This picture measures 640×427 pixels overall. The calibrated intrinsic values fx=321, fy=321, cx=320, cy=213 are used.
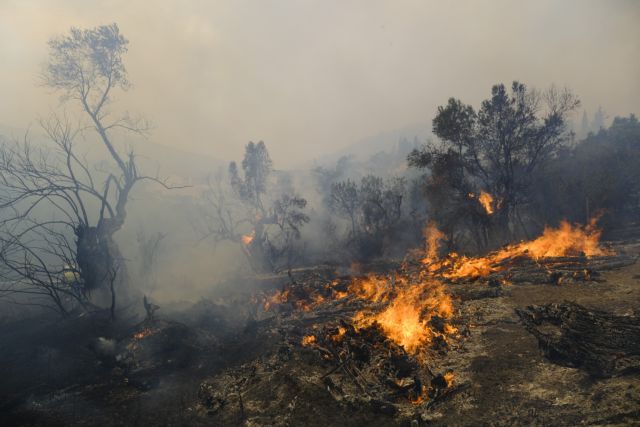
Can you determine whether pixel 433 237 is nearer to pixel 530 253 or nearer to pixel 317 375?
pixel 530 253

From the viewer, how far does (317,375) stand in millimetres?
8758

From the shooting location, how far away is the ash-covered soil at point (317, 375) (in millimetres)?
6855

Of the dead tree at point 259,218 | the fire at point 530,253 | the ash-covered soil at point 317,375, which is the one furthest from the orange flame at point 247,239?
the fire at point 530,253

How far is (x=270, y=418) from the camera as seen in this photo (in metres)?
7.44

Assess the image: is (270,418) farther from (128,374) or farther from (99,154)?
(99,154)

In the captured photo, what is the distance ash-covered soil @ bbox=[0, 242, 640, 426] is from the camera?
6855mm

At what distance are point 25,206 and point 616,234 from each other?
3284 inches

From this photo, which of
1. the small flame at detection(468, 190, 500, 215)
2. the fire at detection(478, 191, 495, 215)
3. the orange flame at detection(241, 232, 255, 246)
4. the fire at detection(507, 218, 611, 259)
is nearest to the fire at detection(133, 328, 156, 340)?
the fire at detection(507, 218, 611, 259)

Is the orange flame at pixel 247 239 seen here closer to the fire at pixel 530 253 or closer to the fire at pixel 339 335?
the fire at pixel 530 253

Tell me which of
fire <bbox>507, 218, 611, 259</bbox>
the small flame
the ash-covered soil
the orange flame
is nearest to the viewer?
the ash-covered soil

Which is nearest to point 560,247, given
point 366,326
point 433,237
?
point 433,237

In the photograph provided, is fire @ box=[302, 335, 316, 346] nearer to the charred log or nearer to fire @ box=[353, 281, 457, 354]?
fire @ box=[353, 281, 457, 354]

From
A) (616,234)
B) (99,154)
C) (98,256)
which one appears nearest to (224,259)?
(98,256)

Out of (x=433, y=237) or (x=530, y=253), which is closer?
(x=530, y=253)
